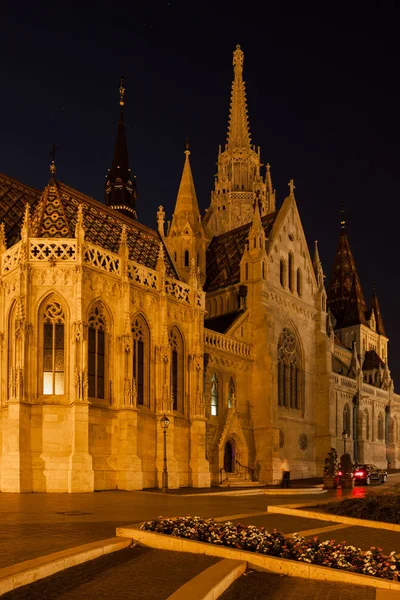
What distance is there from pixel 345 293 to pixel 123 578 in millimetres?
75774

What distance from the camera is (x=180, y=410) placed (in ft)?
112

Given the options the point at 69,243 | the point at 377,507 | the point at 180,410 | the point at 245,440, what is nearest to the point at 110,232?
the point at 69,243

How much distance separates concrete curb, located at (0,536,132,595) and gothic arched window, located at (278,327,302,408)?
35.2 m

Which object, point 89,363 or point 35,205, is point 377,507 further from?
point 35,205

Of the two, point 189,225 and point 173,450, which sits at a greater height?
point 189,225

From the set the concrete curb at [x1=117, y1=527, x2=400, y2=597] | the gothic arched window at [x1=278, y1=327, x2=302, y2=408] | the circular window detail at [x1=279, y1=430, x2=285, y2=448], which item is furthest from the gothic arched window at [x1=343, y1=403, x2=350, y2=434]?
the concrete curb at [x1=117, y1=527, x2=400, y2=597]

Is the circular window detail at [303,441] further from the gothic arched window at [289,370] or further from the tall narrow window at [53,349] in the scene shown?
the tall narrow window at [53,349]

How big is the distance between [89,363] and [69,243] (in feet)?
17.1

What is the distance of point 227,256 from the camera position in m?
50.2

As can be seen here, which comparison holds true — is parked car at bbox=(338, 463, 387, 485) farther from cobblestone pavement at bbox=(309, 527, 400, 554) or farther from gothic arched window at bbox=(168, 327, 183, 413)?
cobblestone pavement at bbox=(309, 527, 400, 554)

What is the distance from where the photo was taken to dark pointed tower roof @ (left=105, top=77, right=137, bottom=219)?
6931 centimetres

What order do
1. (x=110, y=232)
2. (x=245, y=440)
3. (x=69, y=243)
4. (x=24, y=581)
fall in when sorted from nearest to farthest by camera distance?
(x=24, y=581)
(x=69, y=243)
(x=110, y=232)
(x=245, y=440)

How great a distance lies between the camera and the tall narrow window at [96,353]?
29.5 m

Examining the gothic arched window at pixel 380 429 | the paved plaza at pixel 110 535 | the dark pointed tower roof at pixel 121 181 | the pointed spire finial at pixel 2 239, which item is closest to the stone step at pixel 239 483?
the paved plaza at pixel 110 535
